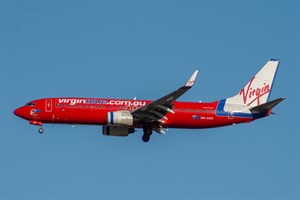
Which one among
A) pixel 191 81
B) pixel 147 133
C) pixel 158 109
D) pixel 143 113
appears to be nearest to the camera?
pixel 191 81

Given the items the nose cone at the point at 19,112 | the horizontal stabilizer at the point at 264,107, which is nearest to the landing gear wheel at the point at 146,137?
the horizontal stabilizer at the point at 264,107

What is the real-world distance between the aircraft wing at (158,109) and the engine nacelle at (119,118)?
0.65 meters

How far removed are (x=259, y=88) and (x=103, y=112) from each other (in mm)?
17035

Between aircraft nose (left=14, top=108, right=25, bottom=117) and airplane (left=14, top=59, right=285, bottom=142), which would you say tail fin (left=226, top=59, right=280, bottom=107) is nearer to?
airplane (left=14, top=59, right=285, bottom=142)

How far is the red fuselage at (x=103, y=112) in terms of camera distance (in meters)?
70.2

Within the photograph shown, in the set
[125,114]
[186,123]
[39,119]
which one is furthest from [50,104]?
[186,123]

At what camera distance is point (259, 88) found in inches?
3012

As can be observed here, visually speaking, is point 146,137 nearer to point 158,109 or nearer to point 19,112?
point 158,109

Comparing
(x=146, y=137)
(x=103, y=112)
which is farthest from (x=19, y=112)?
(x=146, y=137)

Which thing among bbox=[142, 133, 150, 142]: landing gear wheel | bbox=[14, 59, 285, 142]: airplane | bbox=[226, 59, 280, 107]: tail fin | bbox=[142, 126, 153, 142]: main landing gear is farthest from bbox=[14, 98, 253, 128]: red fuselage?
bbox=[226, 59, 280, 107]: tail fin

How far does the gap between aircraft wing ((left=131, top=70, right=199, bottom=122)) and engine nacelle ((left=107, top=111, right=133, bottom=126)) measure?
65 centimetres

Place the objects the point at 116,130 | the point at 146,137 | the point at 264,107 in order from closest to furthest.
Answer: the point at 264,107, the point at 146,137, the point at 116,130

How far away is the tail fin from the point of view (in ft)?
246

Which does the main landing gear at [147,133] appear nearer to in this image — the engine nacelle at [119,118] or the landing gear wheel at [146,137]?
the landing gear wheel at [146,137]
